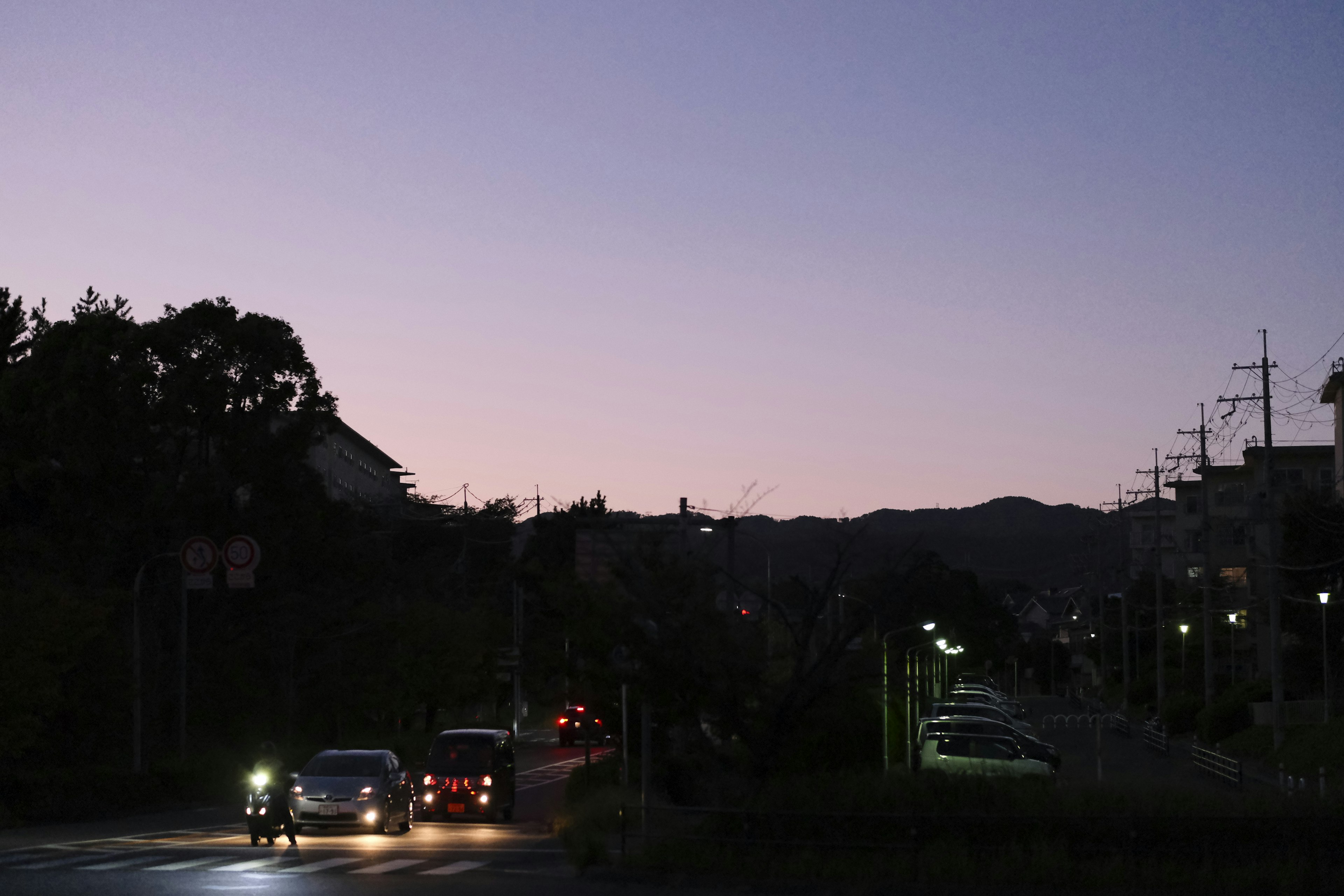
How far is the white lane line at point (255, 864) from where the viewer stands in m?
19.0

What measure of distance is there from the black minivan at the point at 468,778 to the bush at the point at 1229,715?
33.6 m

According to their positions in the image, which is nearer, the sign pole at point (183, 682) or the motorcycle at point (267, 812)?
the motorcycle at point (267, 812)

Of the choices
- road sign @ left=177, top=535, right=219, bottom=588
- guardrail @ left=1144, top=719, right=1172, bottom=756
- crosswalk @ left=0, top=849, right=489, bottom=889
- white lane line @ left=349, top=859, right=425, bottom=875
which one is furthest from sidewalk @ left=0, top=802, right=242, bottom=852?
guardrail @ left=1144, top=719, right=1172, bottom=756

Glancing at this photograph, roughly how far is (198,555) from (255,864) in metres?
17.4

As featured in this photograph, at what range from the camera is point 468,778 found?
31500 millimetres

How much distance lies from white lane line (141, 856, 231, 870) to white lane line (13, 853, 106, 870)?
1.31 m

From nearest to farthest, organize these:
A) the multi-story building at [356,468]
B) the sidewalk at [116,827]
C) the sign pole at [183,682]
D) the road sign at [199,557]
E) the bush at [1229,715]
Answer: the sidewalk at [116,827] → the road sign at [199,557] → the sign pole at [183,682] → the bush at [1229,715] → the multi-story building at [356,468]

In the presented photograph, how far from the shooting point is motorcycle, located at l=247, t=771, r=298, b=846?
2280 cm

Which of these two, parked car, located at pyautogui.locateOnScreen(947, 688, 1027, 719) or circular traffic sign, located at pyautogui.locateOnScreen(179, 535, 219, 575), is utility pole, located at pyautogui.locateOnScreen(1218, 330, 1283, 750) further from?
circular traffic sign, located at pyautogui.locateOnScreen(179, 535, 219, 575)

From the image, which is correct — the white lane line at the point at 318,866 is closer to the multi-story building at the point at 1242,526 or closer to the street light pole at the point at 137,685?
the street light pole at the point at 137,685

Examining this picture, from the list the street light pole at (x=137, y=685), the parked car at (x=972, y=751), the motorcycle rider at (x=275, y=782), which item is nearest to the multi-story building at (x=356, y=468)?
the street light pole at (x=137, y=685)

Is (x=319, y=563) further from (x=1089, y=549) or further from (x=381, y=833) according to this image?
(x=1089, y=549)

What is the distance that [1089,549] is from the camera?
110312 mm

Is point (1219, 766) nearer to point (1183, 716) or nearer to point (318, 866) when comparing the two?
point (318, 866)
